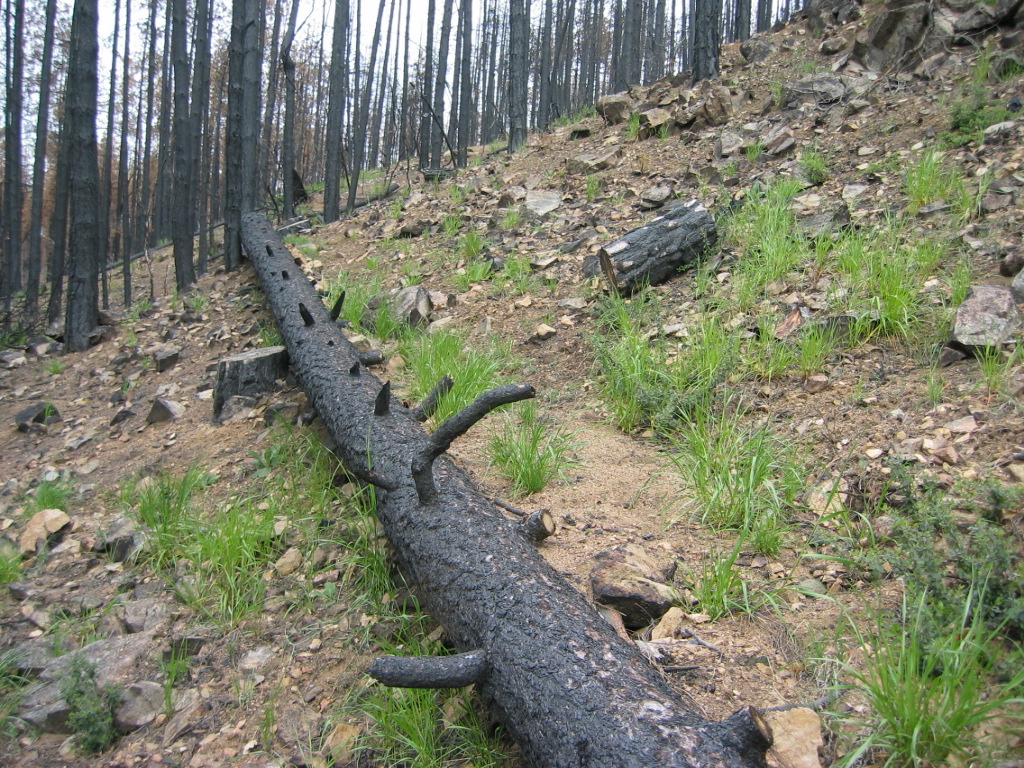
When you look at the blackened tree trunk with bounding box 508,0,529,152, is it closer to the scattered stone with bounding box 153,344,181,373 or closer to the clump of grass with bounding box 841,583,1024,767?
the scattered stone with bounding box 153,344,181,373

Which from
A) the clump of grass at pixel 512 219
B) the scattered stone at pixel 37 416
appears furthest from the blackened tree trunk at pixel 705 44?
the scattered stone at pixel 37 416

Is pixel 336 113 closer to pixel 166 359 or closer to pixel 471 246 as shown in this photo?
pixel 471 246

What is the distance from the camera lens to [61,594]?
2732 mm

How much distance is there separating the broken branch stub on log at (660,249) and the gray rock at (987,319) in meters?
1.86

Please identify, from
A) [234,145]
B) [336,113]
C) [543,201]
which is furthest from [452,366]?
[336,113]

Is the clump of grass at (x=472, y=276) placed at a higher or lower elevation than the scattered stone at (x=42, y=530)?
higher

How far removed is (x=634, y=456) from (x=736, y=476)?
2.05 feet

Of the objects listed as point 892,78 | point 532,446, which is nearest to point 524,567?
point 532,446

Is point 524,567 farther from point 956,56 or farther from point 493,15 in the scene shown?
point 493,15

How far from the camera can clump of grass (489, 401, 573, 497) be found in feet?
9.21

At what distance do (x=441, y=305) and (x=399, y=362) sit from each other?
42.6 inches

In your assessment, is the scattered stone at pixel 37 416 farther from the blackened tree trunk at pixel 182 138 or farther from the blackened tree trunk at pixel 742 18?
the blackened tree trunk at pixel 742 18

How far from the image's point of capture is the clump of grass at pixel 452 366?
134 inches

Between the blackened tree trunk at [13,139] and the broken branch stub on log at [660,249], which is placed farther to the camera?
the blackened tree trunk at [13,139]
